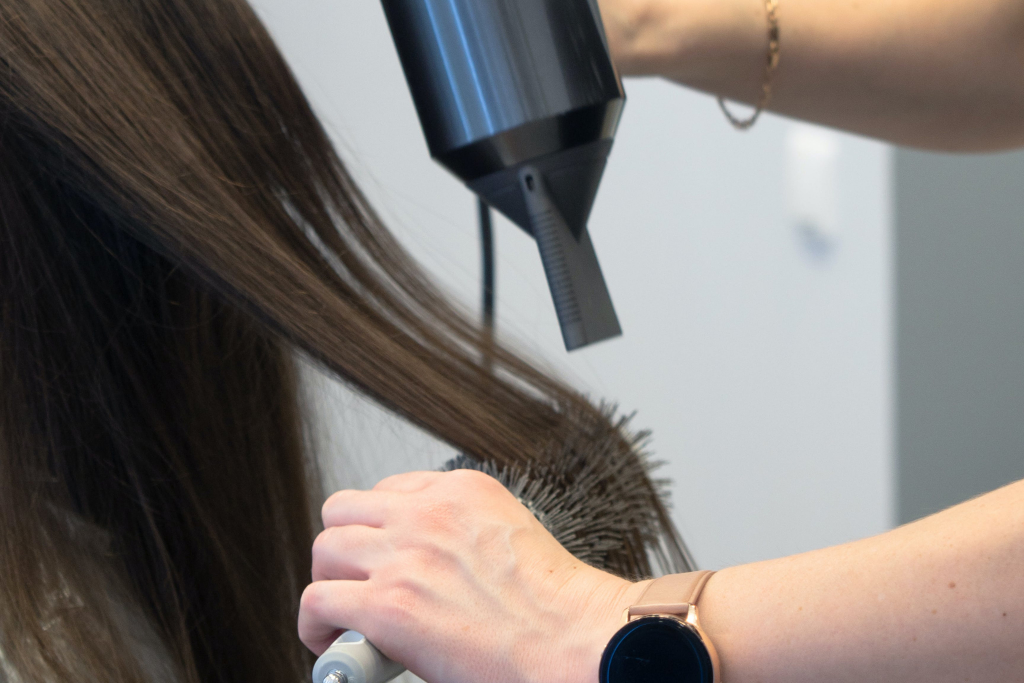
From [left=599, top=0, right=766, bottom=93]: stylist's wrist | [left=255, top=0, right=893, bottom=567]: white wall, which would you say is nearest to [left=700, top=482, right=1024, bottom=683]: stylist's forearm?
[left=599, top=0, right=766, bottom=93]: stylist's wrist

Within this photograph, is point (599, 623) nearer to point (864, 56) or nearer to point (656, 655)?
Result: point (656, 655)

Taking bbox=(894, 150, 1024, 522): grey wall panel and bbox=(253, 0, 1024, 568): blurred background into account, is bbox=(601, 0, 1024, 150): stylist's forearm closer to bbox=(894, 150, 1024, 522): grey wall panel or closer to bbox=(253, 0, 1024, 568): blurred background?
bbox=(253, 0, 1024, 568): blurred background

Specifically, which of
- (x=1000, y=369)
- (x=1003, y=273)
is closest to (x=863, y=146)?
(x=1003, y=273)

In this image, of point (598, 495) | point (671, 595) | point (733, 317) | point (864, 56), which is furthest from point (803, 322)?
point (671, 595)

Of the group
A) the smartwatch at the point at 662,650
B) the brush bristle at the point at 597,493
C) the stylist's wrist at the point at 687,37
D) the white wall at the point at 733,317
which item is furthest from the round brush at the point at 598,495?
the white wall at the point at 733,317

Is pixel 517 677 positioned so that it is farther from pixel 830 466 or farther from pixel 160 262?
pixel 830 466

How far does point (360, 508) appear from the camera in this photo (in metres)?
0.43

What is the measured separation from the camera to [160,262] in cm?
53

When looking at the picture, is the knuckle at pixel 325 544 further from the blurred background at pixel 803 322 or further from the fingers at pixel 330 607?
the blurred background at pixel 803 322

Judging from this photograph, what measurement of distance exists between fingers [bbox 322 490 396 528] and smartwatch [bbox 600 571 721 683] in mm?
131

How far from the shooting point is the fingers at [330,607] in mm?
401

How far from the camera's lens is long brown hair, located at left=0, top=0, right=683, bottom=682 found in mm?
452

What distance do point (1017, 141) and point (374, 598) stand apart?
26.0 inches

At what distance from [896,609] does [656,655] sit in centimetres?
10
